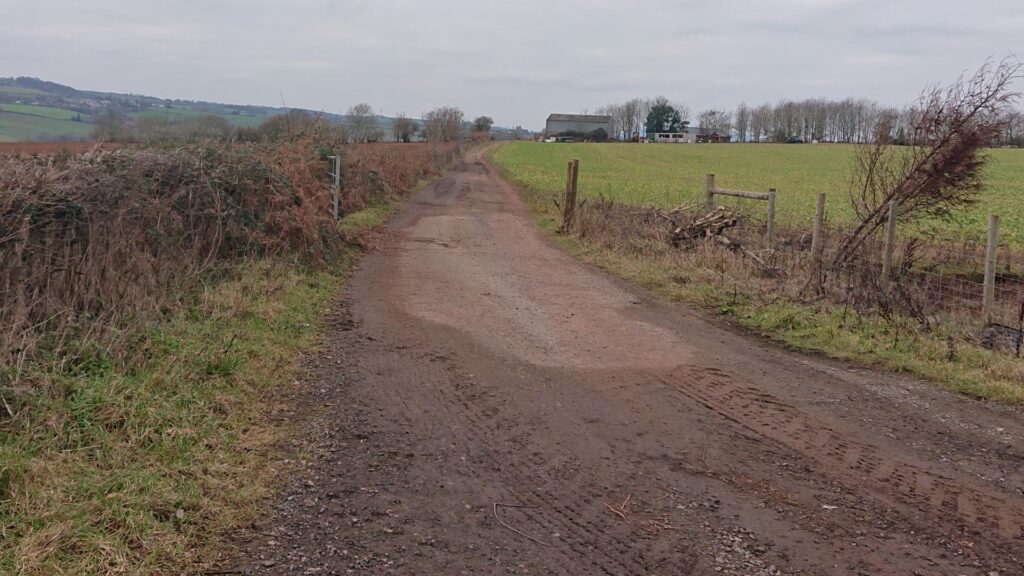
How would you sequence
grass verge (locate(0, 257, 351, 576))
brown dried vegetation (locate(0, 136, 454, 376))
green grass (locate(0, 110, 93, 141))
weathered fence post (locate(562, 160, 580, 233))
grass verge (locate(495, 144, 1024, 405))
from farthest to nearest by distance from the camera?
weathered fence post (locate(562, 160, 580, 233)) < green grass (locate(0, 110, 93, 141)) < grass verge (locate(495, 144, 1024, 405)) < brown dried vegetation (locate(0, 136, 454, 376)) < grass verge (locate(0, 257, 351, 576))

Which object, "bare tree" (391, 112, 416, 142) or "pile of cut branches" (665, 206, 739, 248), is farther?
"bare tree" (391, 112, 416, 142)

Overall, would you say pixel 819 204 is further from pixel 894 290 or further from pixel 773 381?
pixel 773 381

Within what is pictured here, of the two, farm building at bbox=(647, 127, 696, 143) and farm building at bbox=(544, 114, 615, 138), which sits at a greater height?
farm building at bbox=(544, 114, 615, 138)

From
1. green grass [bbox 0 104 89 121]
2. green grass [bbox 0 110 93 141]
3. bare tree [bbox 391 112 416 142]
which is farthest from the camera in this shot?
bare tree [bbox 391 112 416 142]

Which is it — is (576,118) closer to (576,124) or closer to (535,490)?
(576,124)

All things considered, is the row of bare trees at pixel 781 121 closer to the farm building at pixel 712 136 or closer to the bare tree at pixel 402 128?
the farm building at pixel 712 136

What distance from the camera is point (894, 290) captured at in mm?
9969

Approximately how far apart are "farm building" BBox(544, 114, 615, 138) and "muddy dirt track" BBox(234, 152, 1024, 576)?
135m

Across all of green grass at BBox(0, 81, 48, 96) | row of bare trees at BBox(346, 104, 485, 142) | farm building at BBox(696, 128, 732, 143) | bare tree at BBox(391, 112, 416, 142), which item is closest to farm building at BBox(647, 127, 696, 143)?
farm building at BBox(696, 128, 732, 143)

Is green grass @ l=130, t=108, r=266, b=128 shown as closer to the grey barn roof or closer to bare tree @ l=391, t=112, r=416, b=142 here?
bare tree @ l=391, t=112, r=416, b=142

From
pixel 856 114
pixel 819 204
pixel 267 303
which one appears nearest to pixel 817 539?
pixel 267 303

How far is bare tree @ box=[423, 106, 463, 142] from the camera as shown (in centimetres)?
6379

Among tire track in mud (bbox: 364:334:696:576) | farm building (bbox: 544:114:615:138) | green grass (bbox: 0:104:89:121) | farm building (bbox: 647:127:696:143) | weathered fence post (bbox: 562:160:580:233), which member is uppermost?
farm building (bbox: 544:114:615:138)

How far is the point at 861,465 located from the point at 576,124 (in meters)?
142
